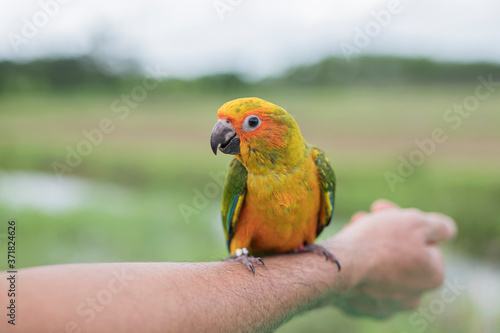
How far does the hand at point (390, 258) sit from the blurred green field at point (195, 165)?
7.65 feet

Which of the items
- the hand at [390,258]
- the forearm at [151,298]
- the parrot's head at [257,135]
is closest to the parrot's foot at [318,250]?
the hand at [390,258]

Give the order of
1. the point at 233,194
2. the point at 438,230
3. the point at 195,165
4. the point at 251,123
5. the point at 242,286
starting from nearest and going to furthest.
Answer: the point at 242,286, the point at 251,123, the point at 233,194, the point at 438,230, the point at 195,165

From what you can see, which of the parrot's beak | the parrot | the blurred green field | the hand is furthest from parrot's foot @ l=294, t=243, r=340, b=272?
the blurred green field

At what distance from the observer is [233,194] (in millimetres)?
1402

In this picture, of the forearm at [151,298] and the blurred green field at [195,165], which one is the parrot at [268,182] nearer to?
the forearm at [151,298]

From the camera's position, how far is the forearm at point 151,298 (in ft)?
2.08

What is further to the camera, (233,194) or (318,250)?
(318,250)

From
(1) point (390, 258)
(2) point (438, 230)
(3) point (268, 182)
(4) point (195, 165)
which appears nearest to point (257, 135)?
(3) point (268, 182)

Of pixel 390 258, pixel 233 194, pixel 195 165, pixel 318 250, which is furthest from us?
pixel 195 165

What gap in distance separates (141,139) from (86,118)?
44.9 inches

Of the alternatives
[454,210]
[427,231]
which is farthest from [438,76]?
[427,231]

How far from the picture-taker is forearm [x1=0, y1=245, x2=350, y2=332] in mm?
634

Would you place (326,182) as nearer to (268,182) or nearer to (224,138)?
(268,182)

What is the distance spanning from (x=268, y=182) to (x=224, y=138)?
0.24 m
